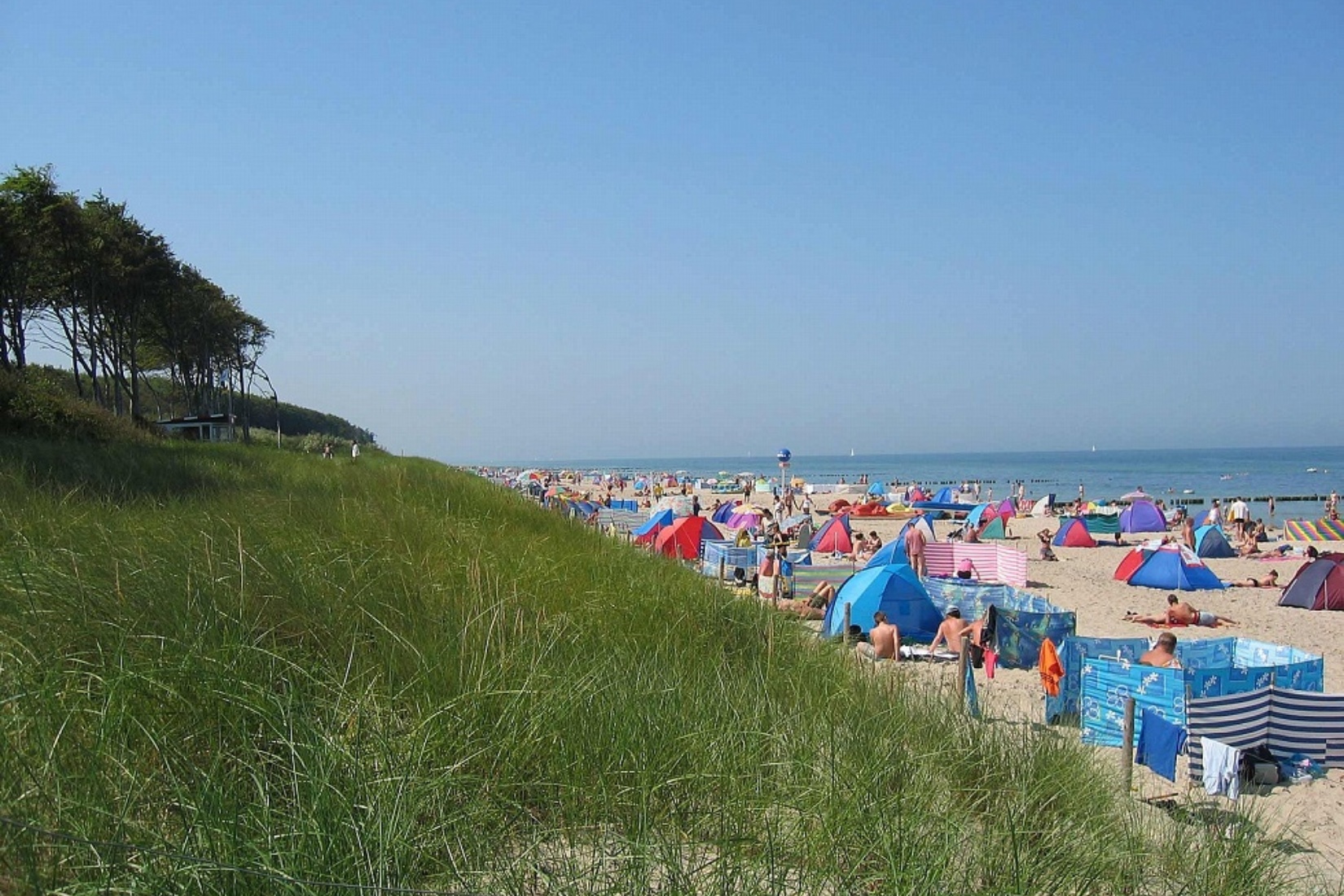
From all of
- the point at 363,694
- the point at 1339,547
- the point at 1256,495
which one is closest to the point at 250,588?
the point at 363,694

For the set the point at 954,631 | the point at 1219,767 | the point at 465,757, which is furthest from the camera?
the point at 954,631

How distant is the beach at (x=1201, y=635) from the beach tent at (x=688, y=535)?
346 cm

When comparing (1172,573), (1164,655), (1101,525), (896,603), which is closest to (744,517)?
(1101,525)

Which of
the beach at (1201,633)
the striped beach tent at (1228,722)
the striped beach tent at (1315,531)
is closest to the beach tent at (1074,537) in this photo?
the beach at (1201,633)

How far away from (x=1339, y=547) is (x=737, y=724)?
2684 cm

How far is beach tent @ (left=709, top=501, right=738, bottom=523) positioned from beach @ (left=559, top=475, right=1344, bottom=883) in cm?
496

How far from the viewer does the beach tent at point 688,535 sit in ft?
60.1

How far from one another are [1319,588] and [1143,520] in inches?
564

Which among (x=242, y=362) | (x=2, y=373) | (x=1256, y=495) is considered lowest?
(x=1256, y=495)

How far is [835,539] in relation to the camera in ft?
72.8

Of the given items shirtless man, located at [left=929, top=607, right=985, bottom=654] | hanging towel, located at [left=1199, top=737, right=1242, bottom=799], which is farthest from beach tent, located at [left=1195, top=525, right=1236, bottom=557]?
hanging towel, located at [left=1199, top=737, right=1242, bottom=799]

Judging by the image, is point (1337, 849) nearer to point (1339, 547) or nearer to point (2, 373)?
point (2, 373)

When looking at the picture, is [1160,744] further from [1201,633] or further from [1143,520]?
[1143,520]

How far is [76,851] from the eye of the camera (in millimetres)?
1820
